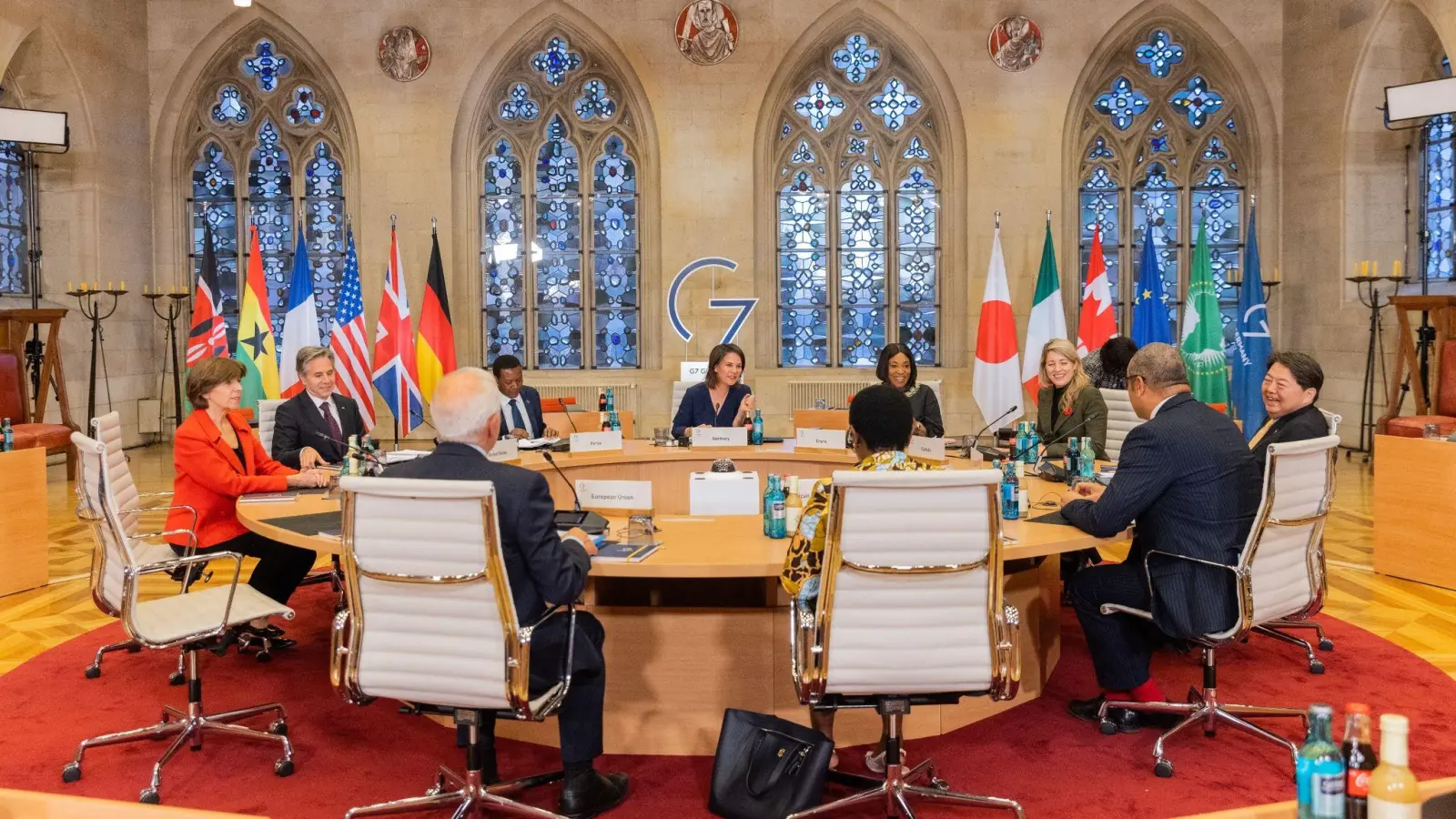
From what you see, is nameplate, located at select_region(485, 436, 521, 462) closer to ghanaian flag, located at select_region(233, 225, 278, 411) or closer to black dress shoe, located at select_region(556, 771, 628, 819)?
black dress shoe, located at select_region(556, 771, 628, 819)

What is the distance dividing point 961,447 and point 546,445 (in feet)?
6.55

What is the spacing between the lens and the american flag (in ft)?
29.5

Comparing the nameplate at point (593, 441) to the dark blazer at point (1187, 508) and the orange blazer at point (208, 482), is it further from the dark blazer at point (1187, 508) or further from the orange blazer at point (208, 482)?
the dark blazer at point (1187, 508)

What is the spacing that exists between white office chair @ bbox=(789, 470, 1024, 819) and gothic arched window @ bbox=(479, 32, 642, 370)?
27.5 feet

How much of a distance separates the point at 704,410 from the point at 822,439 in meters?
0.94

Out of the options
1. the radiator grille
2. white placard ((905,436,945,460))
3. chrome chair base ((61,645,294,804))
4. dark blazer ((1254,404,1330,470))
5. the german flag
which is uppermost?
the german flag

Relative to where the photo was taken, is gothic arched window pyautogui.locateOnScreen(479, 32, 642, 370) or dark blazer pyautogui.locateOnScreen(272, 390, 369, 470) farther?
gothic arched window pyautogui.locateOnScreen(479, 32, 642, 370)

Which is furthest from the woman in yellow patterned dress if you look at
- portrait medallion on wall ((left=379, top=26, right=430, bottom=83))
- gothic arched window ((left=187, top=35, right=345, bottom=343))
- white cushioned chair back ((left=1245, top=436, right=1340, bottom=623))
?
gothic arched window ((left=187, top=35, right=345, bottom=343))

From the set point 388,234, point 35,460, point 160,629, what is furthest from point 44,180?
point 160,629

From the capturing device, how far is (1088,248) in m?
10.9

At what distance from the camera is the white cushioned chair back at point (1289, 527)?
11.0 ft

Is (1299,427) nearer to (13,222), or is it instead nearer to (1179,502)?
(1179,502)

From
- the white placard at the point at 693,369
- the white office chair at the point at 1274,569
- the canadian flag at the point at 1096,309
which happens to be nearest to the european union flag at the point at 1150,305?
the canadian flag at the point at 1096,309

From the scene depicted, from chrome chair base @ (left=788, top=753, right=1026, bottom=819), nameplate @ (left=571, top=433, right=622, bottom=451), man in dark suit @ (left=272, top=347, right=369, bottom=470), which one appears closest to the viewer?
chrome chair base @ (left=788, top=753, right=1026, bottom=819)
